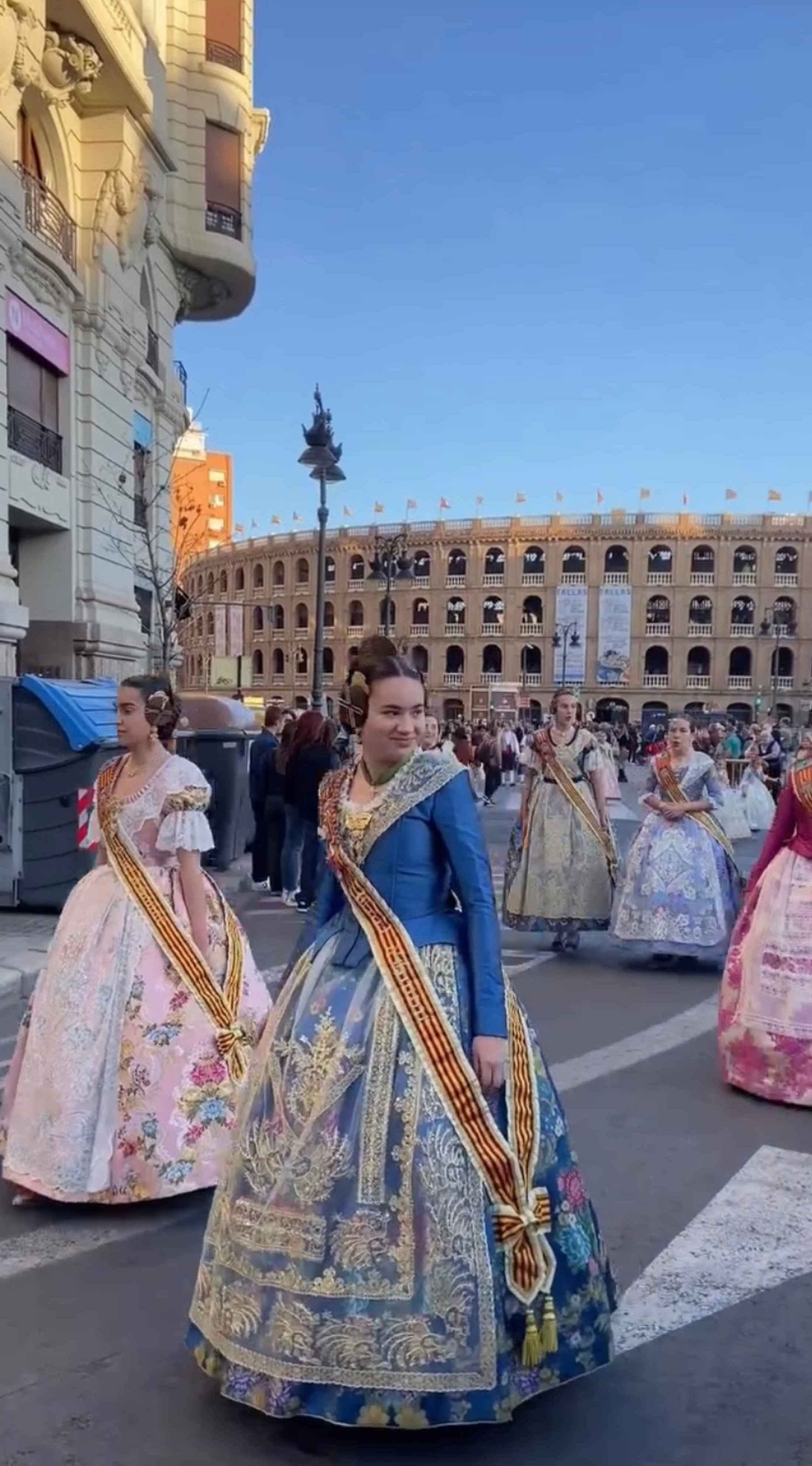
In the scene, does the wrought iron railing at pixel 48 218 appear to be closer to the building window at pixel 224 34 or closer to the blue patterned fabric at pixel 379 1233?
the building window at pixel 224 34

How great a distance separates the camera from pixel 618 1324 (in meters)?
3.37

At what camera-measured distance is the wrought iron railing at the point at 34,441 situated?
1642 cm

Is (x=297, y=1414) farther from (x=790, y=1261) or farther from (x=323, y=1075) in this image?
(x=790, y=1261)

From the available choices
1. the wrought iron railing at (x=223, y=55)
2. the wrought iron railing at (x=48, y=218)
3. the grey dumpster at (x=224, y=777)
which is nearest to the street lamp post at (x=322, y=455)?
the grey dumpster at (x=224, y=777)

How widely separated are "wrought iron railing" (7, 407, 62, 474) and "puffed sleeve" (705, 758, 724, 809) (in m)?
11.6

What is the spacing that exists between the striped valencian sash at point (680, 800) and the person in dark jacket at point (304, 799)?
9.51 ft

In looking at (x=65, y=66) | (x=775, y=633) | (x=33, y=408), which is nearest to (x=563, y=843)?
(x=33, y=408)

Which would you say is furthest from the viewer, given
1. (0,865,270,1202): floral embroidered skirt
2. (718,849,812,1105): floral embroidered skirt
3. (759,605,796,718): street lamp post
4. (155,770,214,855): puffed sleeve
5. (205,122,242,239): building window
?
(759,605,796,718): street lamp post

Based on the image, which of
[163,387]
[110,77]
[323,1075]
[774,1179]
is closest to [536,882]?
[774,1179]

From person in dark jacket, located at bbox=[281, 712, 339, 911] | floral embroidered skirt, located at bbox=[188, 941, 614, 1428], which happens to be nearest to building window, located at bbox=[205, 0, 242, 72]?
person in dark jacket, located at bbox=[281, 712, 339, 911]

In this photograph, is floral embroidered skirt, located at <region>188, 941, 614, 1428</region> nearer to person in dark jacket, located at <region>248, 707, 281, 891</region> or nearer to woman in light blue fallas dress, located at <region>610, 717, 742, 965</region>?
woman in light blue fallas dress, located at <region>610, 717, 742, 965</region>

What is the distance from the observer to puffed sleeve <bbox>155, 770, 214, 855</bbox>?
4324 mm

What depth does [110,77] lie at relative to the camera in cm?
1762

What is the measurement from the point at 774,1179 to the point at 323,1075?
2516 millimetres
